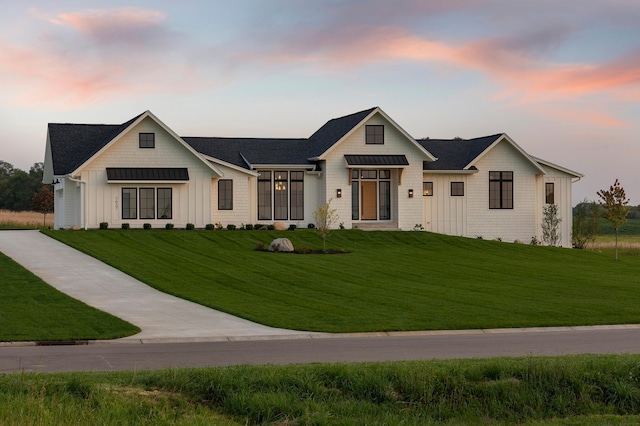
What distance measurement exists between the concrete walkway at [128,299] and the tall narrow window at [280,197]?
1308 cm

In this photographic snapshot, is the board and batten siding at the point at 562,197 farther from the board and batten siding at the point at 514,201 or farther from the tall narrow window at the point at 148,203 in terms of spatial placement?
the tall narrow window at the point at 148,203

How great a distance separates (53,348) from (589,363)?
1005cm

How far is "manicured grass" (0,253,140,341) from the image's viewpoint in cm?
1848

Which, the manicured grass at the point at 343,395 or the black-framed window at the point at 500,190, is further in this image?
the black-framed window at the point at 500,190

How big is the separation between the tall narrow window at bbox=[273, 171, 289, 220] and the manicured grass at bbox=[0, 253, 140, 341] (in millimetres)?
21154

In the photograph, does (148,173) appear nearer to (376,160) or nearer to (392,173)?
(376,160)

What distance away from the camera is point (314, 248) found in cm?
3934

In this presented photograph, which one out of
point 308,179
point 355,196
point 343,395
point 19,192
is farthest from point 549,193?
point 19,192

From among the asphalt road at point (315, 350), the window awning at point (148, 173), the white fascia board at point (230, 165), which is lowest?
the asphalt road at point (315, 350)

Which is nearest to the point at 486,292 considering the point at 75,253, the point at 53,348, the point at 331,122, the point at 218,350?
the point at 218,350

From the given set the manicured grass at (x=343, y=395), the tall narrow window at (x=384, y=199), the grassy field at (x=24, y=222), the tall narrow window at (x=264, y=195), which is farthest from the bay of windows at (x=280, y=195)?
the manicured grass at (x=343, y=395)

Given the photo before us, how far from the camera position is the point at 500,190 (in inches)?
1934

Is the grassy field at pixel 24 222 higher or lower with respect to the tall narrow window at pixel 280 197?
lower

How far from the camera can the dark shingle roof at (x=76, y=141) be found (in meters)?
44.2
